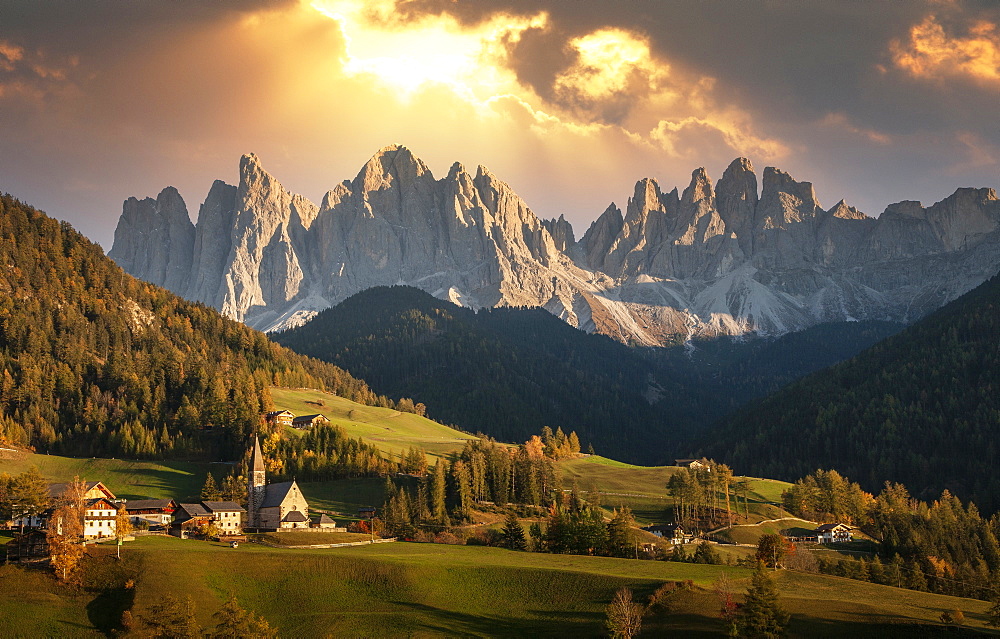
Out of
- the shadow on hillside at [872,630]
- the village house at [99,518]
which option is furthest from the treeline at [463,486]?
the shadow on hillside at [872,630]

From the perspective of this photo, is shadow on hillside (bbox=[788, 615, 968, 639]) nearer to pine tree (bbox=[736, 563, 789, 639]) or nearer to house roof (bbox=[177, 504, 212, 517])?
pine tree (bbox=[736, 563, 789, 639])

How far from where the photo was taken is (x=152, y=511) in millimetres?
124000

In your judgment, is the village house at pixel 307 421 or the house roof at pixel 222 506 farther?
the village house at pixel 307 421

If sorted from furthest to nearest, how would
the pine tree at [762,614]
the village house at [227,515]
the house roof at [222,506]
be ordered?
1. the house roof at [222,506]
2. the village house at [227,515]
3. the pine tree at [762,614]

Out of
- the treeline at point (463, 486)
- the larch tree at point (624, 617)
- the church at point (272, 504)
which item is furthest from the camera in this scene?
the treeline at point (463, 486)

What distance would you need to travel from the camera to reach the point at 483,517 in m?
144

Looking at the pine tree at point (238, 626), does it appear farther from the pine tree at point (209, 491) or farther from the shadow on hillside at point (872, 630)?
the pine tree at point (209, 491)

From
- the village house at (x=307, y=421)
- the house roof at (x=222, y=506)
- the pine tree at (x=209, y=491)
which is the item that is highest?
the village house at (x=307, y=421)

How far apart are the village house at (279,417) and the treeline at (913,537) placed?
94.6 metres

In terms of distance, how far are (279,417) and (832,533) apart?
4009 inches

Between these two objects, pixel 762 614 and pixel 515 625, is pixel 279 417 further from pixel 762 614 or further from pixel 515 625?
pixel 762 614

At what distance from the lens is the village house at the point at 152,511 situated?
398 feet

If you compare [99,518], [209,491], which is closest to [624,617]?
[99,518]

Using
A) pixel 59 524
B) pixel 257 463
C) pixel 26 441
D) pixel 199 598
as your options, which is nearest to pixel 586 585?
pixel 199 598
